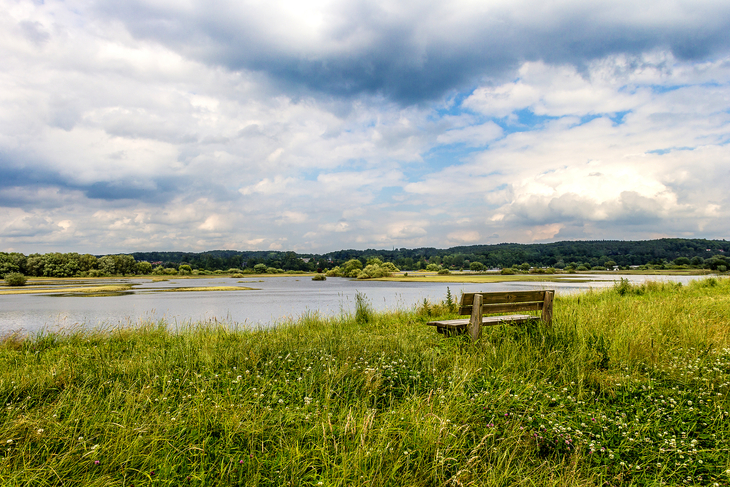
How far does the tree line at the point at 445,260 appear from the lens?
7500 centimetres

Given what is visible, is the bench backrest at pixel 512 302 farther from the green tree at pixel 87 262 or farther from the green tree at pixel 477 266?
the green tree at pixel 87 262

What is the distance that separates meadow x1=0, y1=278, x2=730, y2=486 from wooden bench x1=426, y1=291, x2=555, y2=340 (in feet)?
1.83

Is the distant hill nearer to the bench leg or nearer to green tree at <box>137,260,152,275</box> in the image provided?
green tree at <box>137,260,152,275</box>

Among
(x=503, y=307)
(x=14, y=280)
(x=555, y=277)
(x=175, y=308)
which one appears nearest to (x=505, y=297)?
(x=503, y=307)

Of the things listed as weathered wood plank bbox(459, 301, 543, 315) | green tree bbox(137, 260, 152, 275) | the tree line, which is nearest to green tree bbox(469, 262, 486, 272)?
the tree line

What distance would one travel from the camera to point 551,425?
4129mm

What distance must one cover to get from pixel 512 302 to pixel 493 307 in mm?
738

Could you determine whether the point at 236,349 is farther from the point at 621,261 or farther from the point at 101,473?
the point at 621,261

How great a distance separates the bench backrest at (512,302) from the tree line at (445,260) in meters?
76.7

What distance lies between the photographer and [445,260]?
112 metres

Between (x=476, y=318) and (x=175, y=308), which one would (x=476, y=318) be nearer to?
(x=476, y=318)

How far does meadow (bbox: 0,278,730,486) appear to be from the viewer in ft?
10.5

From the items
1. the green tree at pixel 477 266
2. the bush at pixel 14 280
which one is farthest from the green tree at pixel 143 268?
the green tree at pixel 477 266

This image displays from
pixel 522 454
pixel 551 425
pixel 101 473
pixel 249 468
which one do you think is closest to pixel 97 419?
pixel 101 473
